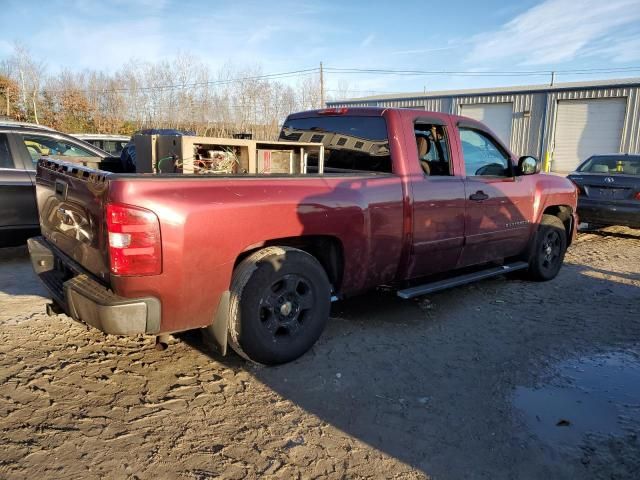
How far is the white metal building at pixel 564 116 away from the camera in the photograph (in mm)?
23234

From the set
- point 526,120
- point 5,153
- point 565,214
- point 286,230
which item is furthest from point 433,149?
point 526,120

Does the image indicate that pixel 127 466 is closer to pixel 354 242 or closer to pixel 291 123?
pixel 354 242

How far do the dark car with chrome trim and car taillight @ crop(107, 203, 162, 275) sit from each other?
328 inches

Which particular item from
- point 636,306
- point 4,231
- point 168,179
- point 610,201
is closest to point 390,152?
point 168,179

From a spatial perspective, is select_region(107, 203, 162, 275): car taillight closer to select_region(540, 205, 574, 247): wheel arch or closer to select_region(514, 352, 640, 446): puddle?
select_region(514, 352, 640, 446): puddle

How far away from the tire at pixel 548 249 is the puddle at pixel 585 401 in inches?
81.7

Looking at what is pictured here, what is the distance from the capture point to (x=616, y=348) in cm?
412

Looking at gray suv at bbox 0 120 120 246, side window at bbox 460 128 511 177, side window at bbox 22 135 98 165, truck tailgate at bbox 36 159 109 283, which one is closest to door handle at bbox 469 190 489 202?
side window at bbox 460 128 511 177

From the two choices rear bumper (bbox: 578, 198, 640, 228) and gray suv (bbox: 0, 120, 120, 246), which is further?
rear bumper (bbox: 578, 198, 640, 228)

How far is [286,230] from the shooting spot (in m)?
3.41

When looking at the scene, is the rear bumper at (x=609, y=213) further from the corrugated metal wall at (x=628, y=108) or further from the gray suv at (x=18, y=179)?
the corrugated metal wall at (x=628, y=108)

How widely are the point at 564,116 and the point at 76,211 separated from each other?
26884mm

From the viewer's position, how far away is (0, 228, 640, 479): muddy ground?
255cm

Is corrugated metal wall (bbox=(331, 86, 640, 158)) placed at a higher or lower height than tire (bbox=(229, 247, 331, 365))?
higher
